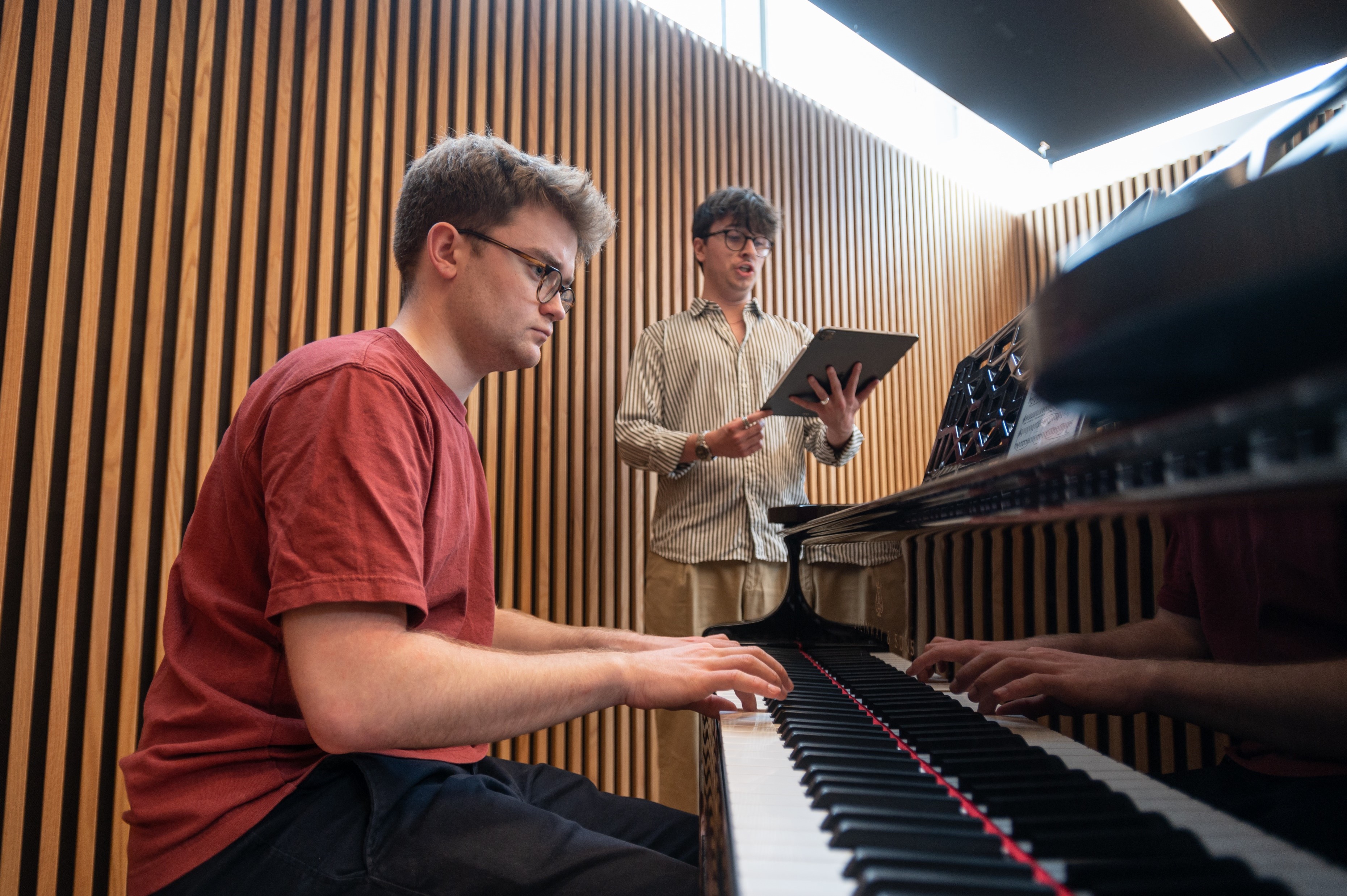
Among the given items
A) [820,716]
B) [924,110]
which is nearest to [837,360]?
[820,716]

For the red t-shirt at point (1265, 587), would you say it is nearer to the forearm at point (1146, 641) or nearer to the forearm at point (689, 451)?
the forearm at point (1146, 641)

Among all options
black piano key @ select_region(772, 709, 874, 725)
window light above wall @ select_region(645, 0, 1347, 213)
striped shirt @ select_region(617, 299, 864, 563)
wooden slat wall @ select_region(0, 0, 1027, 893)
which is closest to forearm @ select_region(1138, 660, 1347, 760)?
black piano key @ select_region(772, 709, 874, 725)

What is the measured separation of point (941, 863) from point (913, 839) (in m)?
0.05

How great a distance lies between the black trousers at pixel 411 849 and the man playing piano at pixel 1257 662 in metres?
0.50

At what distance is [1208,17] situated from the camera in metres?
3.21

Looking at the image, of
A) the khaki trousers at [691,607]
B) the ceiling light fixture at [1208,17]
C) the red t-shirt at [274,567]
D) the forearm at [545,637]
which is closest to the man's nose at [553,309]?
the red t-shirt at [274,567]

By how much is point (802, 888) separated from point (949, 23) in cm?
366

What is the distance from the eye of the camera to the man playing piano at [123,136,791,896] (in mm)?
805

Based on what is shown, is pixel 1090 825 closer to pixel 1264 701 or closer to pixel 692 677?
pixel 1264 701

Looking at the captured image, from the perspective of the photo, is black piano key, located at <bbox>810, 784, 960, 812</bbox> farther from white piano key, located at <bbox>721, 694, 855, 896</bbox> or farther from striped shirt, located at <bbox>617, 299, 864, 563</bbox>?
striped shirt, located at <bbox>617, 299, 864, 563</bbox>

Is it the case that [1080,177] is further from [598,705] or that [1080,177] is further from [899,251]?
[598,705]

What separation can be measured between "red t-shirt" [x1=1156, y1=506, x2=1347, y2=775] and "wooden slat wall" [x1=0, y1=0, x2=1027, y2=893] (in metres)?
2.37

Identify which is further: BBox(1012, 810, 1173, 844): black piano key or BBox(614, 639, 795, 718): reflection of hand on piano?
BBox(614, 639, 795, 718): reflection of hand on piano

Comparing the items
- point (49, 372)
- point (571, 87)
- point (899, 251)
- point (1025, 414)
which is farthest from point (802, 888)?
point (899, 251)
